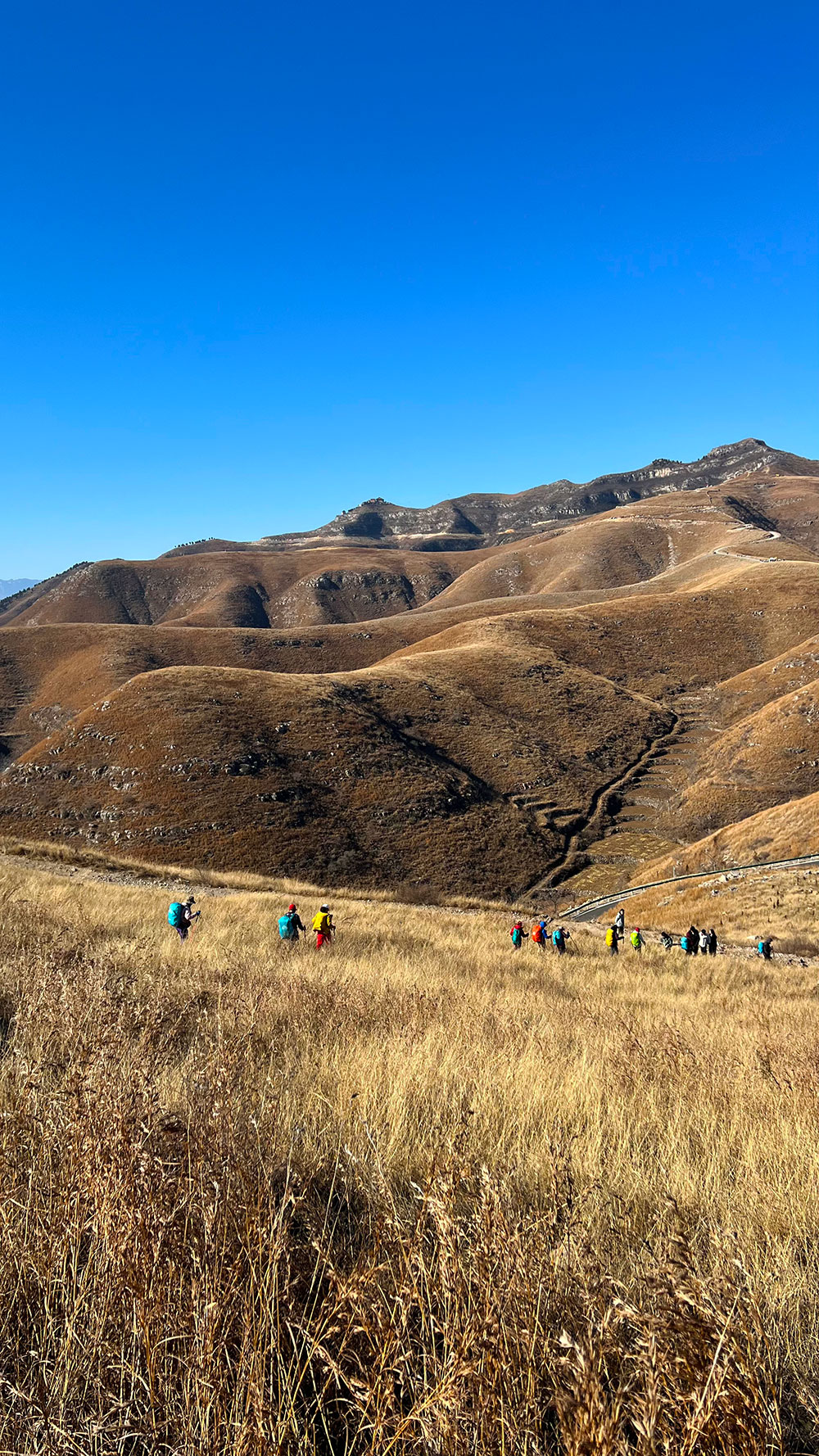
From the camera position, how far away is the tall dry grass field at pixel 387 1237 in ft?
5.42

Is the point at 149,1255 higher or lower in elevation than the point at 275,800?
higher

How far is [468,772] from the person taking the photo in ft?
191

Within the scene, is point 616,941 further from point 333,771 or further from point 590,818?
point 333,771

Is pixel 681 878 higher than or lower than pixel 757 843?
lower

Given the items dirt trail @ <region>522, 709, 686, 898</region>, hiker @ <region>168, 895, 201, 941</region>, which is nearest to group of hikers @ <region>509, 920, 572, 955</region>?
hiker @ <region>168, 895, 201, 941</region>

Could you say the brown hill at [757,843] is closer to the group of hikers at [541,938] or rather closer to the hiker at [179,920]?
the group of hikers at [541,938]

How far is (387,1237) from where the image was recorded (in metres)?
2.18

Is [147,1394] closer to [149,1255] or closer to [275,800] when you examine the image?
[149,1255]

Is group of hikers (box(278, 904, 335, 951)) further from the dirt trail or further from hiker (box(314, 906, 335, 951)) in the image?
the dirt trail

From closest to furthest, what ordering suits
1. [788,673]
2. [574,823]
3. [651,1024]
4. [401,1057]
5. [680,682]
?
[401,1057], [651,1024], [574,823], [788,673], [680,682]

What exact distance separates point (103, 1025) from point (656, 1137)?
10.2ft

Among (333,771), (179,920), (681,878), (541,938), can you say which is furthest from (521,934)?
(333,771)

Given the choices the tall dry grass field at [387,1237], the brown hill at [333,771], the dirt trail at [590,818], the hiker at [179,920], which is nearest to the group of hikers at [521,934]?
the hiker at [179,920]

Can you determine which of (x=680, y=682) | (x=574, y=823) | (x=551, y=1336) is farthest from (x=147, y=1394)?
(x=680, y=682)
